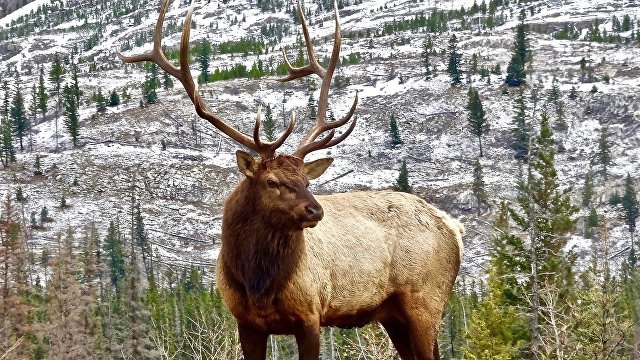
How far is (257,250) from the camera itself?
8469 mm

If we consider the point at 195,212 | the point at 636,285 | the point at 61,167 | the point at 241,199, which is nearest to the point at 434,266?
the point at 241,199

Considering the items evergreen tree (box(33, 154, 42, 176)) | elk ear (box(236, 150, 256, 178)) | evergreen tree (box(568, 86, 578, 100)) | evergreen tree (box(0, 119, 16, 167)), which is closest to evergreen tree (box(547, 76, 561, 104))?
evergreen tree (box(568, 86, 578, 100))

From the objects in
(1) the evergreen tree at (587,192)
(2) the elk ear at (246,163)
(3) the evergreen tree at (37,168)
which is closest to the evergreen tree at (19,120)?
(3) the evergreen tree at (37,168)

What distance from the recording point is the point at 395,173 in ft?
556

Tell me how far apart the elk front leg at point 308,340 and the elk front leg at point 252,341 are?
39 cm

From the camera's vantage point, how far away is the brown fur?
840cm

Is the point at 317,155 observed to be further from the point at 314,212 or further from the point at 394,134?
the point at 314,212

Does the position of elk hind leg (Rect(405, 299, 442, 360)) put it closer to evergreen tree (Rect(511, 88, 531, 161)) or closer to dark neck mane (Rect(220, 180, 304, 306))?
dark neck mane (Rect(220, 180, 304, 306))

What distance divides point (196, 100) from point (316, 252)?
1.99m

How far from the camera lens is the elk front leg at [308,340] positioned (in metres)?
8.38

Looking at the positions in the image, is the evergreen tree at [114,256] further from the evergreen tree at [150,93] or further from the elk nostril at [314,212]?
the elk nostril at [314,212]

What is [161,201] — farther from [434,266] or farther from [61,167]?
[434,266]

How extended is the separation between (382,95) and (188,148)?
46.4 m

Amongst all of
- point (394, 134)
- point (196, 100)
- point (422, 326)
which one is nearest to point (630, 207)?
point (394, 134)
